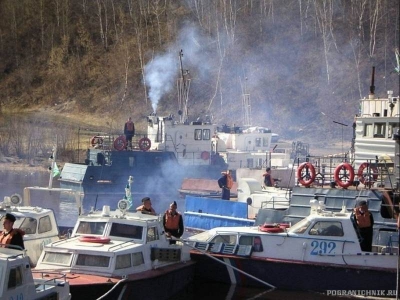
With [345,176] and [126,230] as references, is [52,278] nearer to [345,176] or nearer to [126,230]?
[126,230]

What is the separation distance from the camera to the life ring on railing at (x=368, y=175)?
24013 millimetres

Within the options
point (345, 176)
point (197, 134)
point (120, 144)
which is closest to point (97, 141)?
point (120, 144)

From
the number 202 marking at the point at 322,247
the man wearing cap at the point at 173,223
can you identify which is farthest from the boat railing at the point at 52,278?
the number 202 marking at the point at 322,247

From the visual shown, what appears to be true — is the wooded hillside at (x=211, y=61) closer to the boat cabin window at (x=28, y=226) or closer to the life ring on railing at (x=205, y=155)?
the life ring on railing at (x=205, y=155)

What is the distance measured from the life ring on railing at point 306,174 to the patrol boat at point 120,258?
14.1 feet

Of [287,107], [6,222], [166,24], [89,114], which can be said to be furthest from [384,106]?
[166,24]

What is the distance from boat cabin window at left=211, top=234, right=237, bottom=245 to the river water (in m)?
1.04

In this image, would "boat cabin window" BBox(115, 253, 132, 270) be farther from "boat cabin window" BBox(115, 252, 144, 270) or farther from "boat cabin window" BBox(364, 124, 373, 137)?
"boat cabin window" BBox(364, 124, 373, 137)

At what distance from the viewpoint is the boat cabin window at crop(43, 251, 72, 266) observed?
19.2 meters

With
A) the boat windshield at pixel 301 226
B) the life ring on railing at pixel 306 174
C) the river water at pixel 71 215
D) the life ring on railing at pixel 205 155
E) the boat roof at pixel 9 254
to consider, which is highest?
the life ring on railing at pixel 205 155

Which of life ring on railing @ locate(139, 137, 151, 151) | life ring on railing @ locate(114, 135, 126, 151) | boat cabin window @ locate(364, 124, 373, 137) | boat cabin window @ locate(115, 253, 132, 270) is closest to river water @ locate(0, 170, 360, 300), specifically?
boat cabin window @ locate(115, 253, 132, 270)

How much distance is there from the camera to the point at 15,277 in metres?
15.3

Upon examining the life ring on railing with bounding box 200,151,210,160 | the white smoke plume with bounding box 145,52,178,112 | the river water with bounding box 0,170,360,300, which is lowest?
the river water with bounding box 0,170,360,300

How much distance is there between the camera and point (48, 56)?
77688mm
